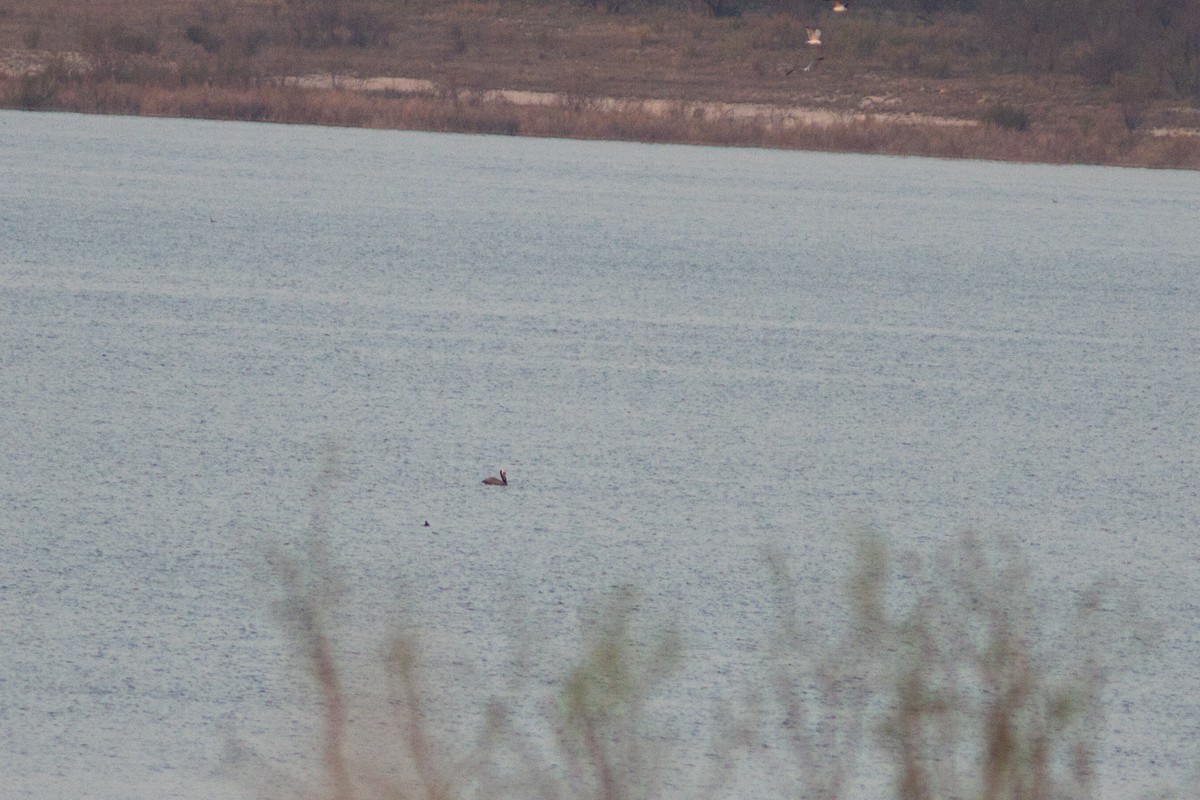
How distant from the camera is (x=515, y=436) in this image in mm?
8812

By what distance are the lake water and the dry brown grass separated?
12.2 metres

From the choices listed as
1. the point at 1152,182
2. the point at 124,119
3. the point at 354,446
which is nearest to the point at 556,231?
the point at 354,446

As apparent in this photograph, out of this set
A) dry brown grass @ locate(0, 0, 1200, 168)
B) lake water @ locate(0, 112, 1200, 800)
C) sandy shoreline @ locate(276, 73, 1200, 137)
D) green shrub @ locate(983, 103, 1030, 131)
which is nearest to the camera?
lake water @ locate(0, 112, 1200, 800)

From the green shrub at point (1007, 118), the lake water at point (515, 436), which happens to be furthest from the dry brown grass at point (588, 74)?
the lake water at point (515, 436)

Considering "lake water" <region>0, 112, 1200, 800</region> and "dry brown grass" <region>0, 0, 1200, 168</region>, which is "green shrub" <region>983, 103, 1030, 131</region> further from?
"lake water" <region>0, 112, 1200, 800</region>

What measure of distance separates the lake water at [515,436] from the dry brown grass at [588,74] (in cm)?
1221

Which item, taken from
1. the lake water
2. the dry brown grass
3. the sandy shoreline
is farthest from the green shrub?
the lake water

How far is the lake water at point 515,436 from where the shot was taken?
555 cm

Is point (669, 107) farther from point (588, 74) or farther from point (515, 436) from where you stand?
point (515, 436)

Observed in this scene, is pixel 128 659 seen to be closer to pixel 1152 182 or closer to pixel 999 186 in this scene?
pixel 999 186

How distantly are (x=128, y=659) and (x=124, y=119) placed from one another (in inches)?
1015

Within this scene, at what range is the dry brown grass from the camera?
102 feet

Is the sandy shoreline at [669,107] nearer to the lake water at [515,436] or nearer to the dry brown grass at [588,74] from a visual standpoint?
the dry brown grass at [588,74]

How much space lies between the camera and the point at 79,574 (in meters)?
6.29
